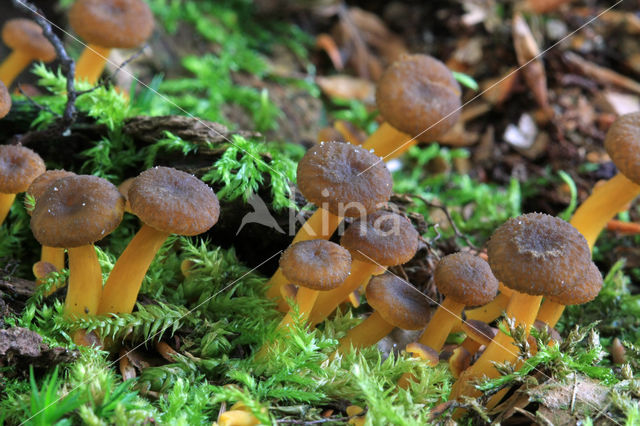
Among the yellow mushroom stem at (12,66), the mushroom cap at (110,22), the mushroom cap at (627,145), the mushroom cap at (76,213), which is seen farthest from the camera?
the yellow mushroom stem at (12,66)

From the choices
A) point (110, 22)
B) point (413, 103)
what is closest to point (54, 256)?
point (110, 22)

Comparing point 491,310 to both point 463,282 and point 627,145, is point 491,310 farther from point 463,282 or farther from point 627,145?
point 627,145

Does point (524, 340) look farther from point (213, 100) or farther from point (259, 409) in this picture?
point (213, 100)

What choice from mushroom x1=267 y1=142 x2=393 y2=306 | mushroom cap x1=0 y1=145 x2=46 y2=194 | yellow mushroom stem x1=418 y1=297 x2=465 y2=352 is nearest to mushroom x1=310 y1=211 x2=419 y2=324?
mushroom x1=267 y1=142 x2=393 y2=306

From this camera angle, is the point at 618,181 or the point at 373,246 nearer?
the point at 373,246

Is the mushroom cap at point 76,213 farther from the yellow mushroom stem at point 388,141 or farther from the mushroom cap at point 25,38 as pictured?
the mushroom cap at point 25,38

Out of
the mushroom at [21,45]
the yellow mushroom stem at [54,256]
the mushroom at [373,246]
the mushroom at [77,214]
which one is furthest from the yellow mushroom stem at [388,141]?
Result: the mushroom at [21,45]

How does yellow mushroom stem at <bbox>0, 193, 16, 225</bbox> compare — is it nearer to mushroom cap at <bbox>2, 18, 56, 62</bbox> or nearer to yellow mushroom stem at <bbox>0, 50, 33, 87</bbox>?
mushroom cap at <bbox>2, 18, 56, 62</bbox>
